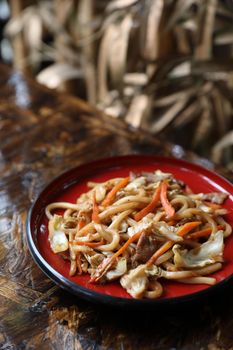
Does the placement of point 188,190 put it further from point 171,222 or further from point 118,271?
point 118,271

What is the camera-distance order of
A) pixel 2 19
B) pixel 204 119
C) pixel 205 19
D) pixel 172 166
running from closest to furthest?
pixel 172 166 < pixel 205 19 < pixel 204 119 < pixel 2 19

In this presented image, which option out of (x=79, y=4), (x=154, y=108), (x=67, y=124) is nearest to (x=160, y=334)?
(x=67, y=124)

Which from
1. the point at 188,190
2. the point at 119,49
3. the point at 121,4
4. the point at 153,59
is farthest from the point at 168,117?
the point at 188,190

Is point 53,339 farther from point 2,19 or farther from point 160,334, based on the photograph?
point 2,19

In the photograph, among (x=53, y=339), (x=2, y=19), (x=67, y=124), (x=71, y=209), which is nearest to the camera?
(x=53, y=339)

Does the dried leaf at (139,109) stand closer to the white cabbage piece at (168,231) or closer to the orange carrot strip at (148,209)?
the orange carrot strip at (148,209)

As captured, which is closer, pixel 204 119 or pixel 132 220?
pixel 132 220

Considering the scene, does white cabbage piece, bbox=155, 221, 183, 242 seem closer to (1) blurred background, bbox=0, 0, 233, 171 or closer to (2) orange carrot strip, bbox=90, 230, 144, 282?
(2) orange carrot strip, bbox=90, 230, 144, 282
